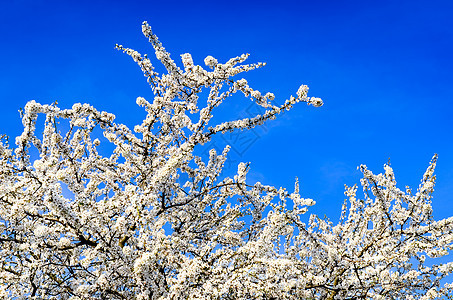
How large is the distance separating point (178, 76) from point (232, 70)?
3.47ft

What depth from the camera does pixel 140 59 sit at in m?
7.46

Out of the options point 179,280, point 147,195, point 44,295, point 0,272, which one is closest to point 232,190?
point 147,195

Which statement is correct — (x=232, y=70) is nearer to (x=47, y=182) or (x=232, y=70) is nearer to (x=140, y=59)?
(x=140, y=59)

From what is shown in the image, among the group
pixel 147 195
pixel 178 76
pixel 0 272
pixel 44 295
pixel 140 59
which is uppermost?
pixel 140 59

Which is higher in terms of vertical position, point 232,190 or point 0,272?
point 232,190

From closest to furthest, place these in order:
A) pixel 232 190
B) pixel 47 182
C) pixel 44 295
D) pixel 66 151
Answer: pixel 47 182 → pixel 44 295 → pixel 66 151 → pixel 232 190

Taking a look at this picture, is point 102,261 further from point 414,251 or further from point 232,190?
point 414,251

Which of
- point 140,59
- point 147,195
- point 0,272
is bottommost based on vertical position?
point 0,272

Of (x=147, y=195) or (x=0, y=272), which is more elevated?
(x=147, y=195)

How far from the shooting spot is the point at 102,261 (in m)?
6.86

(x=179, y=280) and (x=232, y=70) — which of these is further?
(x=232, y=70)

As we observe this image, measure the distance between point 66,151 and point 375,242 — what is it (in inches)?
269

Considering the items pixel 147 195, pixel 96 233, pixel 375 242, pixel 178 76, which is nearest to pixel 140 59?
pixel 178 76

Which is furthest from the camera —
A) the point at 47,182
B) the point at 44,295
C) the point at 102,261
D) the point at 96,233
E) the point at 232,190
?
the point at 232,190
